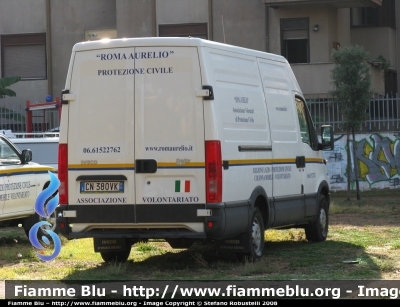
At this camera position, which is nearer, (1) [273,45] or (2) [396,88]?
(1) [273,45]

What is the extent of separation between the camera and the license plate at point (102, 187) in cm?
1047

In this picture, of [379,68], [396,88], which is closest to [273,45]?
[379,68]

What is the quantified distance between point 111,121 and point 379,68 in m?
20.8

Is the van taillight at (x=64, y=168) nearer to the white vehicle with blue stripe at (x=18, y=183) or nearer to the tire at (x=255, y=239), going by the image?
Result: the tire at (x=255, y=239)

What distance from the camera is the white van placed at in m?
10.2

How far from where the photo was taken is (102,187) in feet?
34.6

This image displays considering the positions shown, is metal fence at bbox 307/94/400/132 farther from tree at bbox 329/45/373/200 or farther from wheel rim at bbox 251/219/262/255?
wheel rim at bbox 251/219/262/255

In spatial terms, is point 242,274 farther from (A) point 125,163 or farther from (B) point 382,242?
(B) point 382,242

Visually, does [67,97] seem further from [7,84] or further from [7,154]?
[7,84]

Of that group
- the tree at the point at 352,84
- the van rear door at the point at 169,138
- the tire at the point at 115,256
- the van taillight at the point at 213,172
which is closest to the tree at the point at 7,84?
the tree at the point at 352,84

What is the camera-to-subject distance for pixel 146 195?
10352 millimetres

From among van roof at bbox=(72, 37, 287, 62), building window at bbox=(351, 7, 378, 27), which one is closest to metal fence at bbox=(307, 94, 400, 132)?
building window at bbox=(351, 7, 378, 27)

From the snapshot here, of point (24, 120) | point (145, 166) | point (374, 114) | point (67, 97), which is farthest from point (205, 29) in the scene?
point (145, 166)

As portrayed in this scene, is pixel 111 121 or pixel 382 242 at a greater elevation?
pixel 111 121
